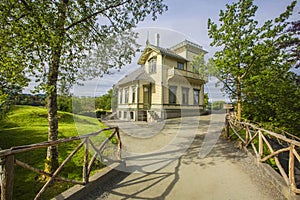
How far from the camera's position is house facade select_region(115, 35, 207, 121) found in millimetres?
14930

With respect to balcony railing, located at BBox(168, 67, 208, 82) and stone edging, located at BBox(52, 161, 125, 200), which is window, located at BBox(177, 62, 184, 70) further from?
stone edging, located at BBox(52, 161, 125, 200)

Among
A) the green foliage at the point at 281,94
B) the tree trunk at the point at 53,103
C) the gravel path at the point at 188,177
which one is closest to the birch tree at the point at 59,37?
the tree trunk at the point at 53,103

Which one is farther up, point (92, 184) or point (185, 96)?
point (185, 96)

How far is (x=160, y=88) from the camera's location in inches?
581

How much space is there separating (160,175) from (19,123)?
10400 millimetres

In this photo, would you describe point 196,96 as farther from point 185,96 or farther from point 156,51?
point 156,51

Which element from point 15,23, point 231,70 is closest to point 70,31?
point 15,23

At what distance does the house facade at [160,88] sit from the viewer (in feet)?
49.0

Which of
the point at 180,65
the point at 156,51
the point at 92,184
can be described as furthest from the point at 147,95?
the point at 92,184

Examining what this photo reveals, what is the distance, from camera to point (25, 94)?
3828mm

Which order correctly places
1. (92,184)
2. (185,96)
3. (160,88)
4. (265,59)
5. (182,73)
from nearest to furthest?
(92,184) → (265,59) → (160,88) → (182,73) → (185,96)

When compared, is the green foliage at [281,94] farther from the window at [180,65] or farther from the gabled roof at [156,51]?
the window at [180,65]

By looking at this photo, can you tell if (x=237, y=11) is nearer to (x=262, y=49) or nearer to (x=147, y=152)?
(x=262, y=49)

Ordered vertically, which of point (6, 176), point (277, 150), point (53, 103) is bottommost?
point (277, 150)
